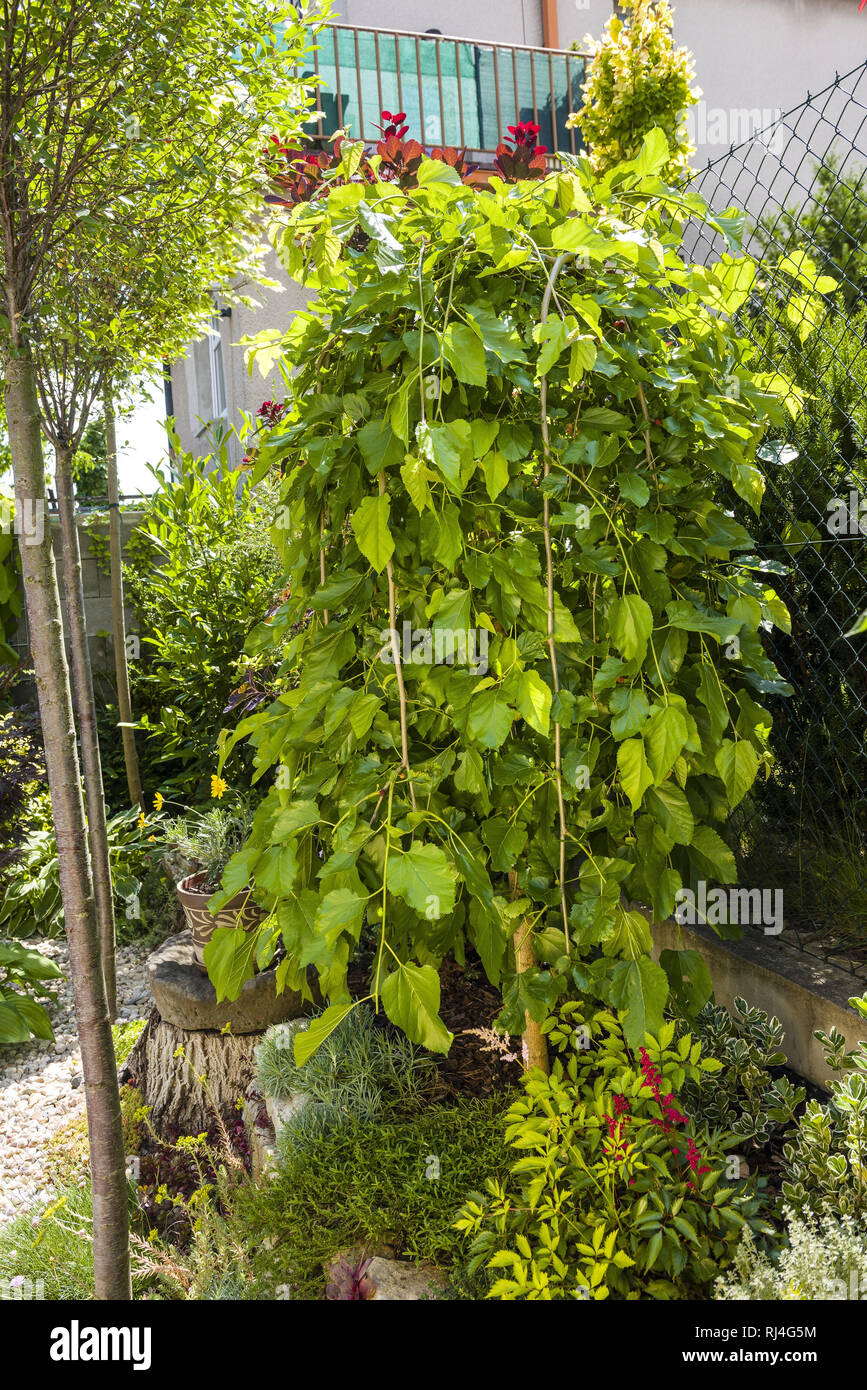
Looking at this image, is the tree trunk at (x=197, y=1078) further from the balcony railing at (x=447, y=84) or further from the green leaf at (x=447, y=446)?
the balcony railing at (x=447, y=84)

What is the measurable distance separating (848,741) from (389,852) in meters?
1.36

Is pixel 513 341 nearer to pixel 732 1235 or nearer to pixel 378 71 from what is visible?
pixel 732 1235

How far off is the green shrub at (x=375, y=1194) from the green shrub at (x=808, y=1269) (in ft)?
1.66

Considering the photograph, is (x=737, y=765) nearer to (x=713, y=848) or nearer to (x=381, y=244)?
(x=713, y=848)

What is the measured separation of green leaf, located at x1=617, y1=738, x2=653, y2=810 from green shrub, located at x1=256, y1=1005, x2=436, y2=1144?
117 cm

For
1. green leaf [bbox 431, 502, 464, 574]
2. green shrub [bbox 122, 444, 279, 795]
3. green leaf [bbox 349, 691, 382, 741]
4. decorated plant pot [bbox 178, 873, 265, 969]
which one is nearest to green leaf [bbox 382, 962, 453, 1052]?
green leaf [bbox 349, 691, 382, 741]

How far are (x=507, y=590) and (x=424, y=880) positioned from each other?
0.45 metres

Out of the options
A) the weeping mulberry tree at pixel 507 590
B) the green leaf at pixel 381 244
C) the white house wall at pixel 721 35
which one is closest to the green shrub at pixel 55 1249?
the weeping mulberry tree at pixel 507 590

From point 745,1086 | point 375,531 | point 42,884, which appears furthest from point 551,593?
point 42,884

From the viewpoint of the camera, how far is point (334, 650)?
1.51 metres

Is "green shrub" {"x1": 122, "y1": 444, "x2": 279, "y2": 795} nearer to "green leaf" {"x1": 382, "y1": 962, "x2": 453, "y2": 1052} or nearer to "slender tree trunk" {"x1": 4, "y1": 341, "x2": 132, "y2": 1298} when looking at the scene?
"slender tree trunk" {"x1": 4, "y1": 341, "x2": 132, "y2": 1298}

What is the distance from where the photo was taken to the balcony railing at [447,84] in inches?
223

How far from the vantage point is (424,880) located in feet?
3.96

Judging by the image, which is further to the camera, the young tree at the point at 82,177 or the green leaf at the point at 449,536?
the young tree at the point at 82,177
